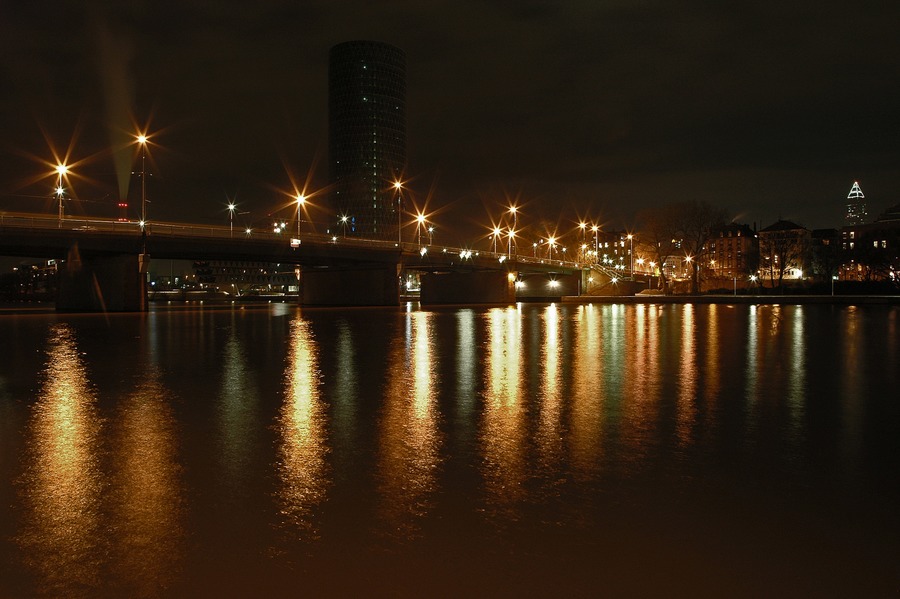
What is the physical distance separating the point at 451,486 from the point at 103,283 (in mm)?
54767

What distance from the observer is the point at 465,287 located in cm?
9550

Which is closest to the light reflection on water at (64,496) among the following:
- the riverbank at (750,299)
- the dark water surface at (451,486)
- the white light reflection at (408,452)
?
the dark water surface at (451,486)

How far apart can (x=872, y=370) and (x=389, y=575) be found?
14.0m

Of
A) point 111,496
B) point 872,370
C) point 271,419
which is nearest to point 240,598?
point 111,496

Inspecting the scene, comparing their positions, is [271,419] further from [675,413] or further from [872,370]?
[872,370]

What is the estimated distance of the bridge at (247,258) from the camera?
160 ft

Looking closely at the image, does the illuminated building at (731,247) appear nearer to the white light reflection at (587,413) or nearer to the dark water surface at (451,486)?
the white light reflection at (587,413)

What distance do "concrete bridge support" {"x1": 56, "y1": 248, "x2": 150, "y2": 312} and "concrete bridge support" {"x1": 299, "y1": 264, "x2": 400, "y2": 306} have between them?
90.9 feet

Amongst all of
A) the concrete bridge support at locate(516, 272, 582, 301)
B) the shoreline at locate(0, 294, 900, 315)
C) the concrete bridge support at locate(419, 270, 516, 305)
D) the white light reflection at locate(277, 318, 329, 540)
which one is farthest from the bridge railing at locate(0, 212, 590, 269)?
the white light reflection at locate(277, 318, 329, 540)

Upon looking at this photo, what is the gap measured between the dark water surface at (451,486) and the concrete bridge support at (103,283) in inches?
1671

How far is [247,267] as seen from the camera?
182375mm

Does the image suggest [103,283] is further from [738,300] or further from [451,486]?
[738,300]

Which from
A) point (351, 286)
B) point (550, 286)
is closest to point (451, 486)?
point (351, 286)

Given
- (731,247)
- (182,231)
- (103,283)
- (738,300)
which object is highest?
(731,247)
